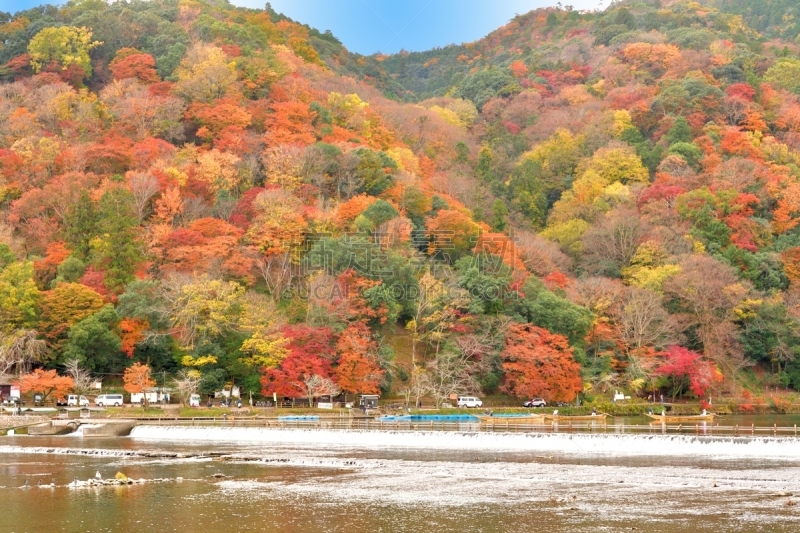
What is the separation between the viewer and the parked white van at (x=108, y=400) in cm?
6050

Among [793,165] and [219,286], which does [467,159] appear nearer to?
[793,165]

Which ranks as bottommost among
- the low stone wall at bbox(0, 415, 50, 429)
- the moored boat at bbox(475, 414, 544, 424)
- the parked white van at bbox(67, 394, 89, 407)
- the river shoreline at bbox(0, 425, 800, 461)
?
the river shoreline at bbox(0, 425, 800, 461)

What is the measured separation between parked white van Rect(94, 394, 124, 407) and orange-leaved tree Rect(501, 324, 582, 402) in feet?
85.6

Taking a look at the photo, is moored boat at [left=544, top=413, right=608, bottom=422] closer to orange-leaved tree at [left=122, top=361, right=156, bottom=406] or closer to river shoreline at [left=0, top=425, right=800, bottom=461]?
river shoreline at [left=0, top=425, right=800, bottom=461]

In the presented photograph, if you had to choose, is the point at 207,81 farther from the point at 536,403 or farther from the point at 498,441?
the point at 498,441

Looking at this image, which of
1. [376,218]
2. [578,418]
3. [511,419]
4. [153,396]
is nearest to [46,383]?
[153,396]

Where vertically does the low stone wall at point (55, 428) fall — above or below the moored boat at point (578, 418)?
above

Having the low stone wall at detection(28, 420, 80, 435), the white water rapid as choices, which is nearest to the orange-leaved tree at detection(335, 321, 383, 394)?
the white water rapid

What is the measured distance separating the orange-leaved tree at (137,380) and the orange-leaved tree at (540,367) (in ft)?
79.8

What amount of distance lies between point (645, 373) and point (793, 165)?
33872mm

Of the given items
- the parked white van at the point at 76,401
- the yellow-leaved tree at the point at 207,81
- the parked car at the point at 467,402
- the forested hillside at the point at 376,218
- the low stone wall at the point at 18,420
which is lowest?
the low stone wall at the point at 18,420

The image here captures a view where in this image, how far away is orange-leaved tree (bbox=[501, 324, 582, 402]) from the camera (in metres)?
65.6

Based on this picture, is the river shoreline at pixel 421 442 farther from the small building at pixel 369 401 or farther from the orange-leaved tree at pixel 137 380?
the small building at pixel 369 401

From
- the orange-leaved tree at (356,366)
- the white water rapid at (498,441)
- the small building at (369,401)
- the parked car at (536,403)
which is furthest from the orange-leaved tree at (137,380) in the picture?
the parked car at (536,403)
